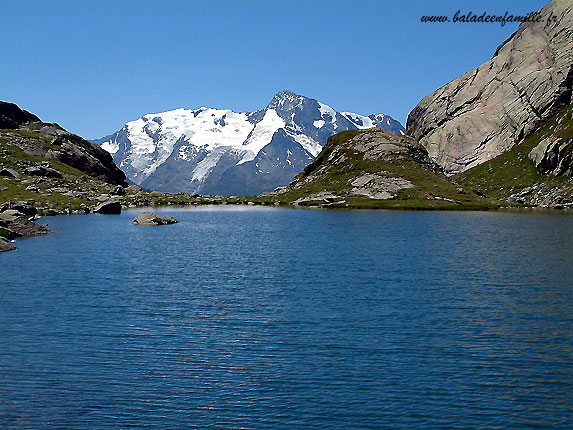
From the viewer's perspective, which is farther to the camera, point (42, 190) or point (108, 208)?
point (42, 190)

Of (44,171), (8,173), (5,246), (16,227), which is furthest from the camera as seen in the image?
(44,171)

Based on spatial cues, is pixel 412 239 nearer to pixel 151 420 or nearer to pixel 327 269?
pixel 327 269

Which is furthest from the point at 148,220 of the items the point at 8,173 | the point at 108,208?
the point at 8,173

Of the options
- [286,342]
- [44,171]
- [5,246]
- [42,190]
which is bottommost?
[286,342]

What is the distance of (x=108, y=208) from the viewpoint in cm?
15988

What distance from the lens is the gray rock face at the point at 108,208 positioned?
159 metres

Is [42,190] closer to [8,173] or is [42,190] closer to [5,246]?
[8,173]

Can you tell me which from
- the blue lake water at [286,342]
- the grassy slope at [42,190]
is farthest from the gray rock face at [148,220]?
the blue lake water at [286,342]

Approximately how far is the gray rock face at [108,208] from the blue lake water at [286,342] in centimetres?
8737

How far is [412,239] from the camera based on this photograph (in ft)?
323

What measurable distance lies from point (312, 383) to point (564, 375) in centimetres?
1418

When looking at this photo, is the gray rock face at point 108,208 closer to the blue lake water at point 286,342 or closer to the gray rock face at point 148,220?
the gray rock face at point 148,220

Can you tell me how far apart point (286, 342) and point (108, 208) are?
136 meters

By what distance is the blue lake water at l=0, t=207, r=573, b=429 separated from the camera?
25.1 metres
